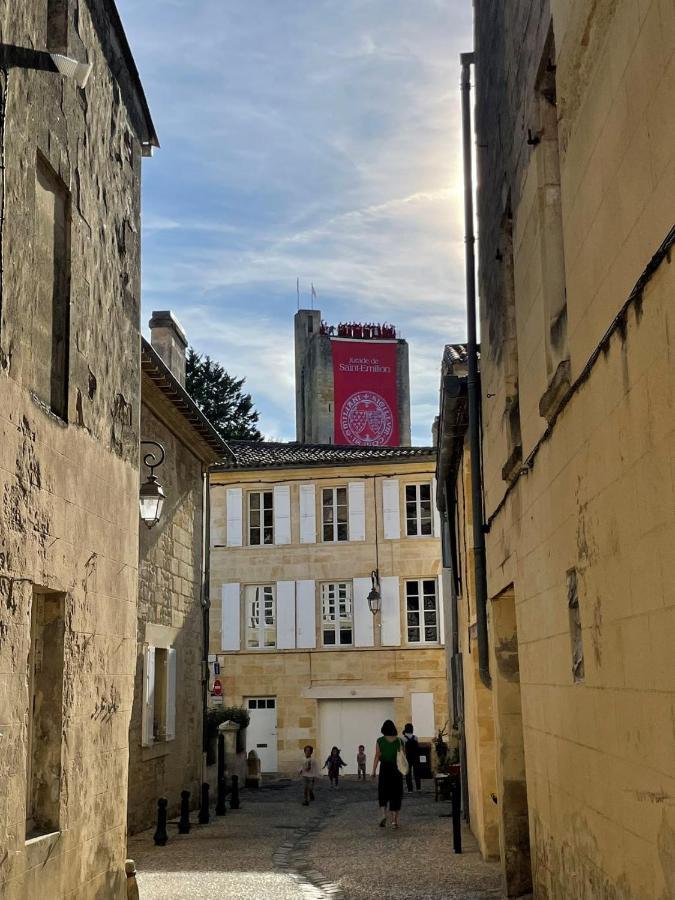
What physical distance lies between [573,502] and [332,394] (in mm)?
46709

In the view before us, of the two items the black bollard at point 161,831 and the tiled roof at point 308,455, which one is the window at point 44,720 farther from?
the tiled roof at point 308,455

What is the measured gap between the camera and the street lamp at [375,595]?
27781 millimetres

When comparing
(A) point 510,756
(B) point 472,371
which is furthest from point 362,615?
(A) point 510,756

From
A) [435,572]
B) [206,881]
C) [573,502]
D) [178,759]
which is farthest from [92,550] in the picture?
[435,572]

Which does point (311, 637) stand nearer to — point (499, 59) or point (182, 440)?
point (182, 440)

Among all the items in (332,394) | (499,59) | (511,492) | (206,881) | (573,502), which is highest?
(332,394)

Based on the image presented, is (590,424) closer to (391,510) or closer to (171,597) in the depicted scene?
(171,597)

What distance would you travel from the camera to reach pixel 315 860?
1199 cm

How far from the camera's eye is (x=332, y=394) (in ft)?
171

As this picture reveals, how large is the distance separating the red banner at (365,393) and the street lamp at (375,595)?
2400 cm

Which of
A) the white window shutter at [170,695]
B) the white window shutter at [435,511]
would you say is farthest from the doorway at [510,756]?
the white window shutter at [435,511]

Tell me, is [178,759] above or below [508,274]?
below

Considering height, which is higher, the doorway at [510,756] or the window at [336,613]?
the window at [336,613]

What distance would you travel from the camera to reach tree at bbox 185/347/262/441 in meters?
48.8
